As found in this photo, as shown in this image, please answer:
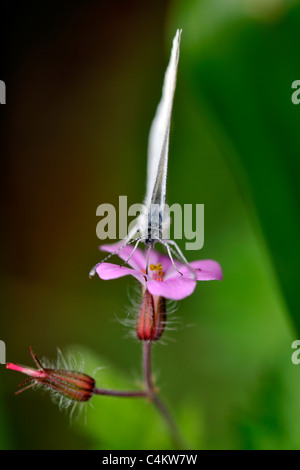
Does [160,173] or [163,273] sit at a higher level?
[160,173]

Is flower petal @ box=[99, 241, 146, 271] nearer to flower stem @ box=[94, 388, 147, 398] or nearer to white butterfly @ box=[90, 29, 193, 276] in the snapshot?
white butterfly @ box=[90, 29, 193, 276]

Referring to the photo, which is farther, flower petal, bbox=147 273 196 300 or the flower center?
the flower center

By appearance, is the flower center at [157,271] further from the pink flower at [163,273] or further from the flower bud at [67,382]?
the flower bud at [67,382]

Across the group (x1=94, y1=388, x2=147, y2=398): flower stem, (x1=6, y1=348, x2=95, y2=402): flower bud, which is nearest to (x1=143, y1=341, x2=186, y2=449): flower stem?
(x1=94, y1=388, x2=147, y2=398): flower stem

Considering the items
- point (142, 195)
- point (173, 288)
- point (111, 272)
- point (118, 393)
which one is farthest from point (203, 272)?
point (142, 195)

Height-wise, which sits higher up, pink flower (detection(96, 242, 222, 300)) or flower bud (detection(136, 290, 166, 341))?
pink flower (detection(96, 242, 222, 300))

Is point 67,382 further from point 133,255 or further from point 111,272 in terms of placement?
point 133,255

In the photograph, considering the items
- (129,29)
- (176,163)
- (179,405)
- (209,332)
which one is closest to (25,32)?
(129,29)
